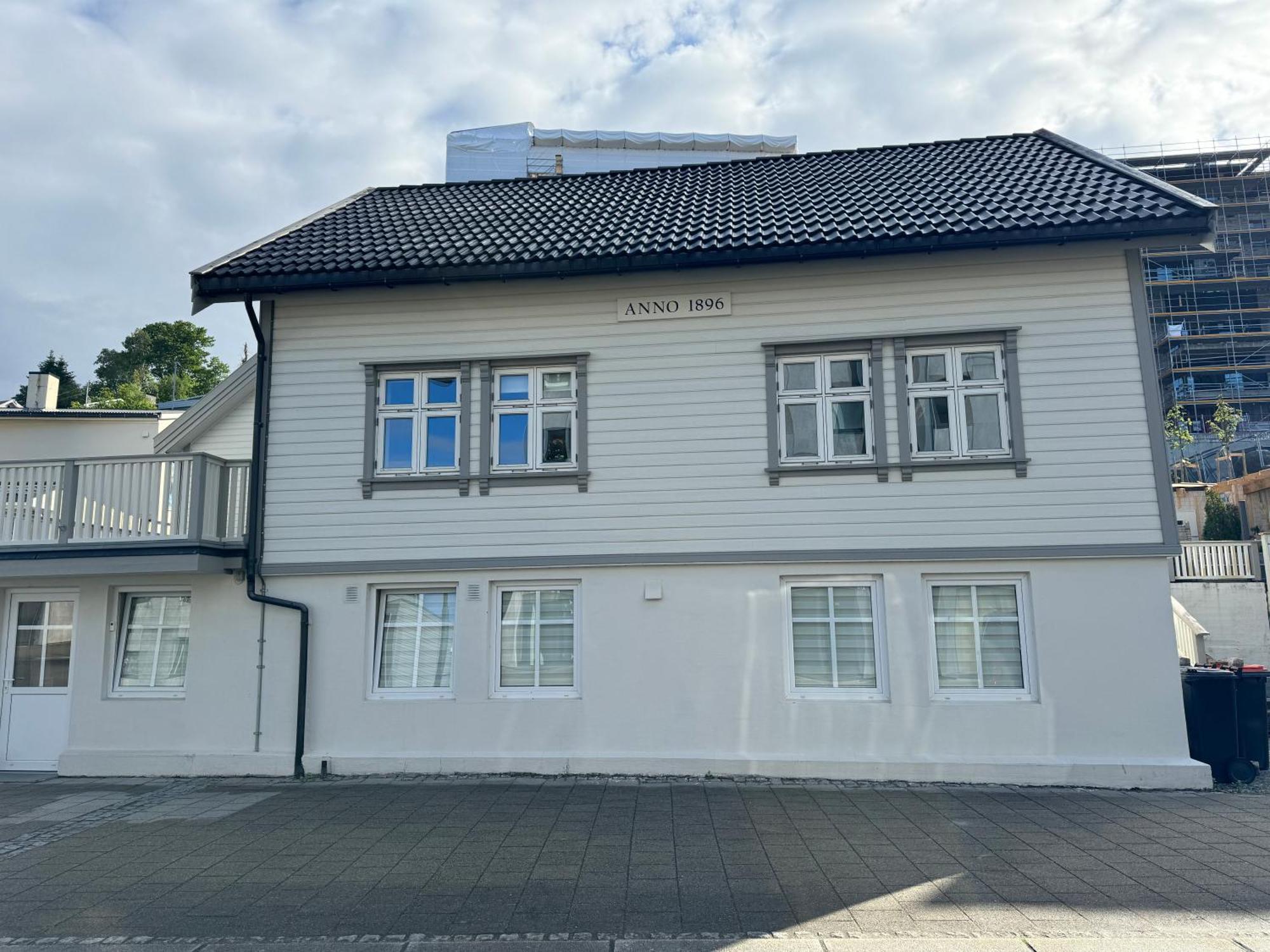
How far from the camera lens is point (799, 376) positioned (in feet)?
32.5

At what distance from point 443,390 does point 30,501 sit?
16.5ft

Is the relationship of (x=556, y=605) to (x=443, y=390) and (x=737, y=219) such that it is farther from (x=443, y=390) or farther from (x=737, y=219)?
(x=737, y=219)

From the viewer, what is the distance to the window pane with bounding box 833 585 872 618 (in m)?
9.44

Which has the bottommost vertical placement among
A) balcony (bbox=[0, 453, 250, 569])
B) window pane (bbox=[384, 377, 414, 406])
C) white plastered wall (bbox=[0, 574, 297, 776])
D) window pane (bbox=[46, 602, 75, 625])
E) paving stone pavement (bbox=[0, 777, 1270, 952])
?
paving stone pavement (bbox=[0, 777, 1270, 952])

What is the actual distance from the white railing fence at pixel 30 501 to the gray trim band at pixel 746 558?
8.86ft

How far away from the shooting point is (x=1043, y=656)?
353 inches

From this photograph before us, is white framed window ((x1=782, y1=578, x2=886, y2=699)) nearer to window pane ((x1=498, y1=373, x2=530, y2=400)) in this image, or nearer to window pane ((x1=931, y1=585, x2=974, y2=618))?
window pane ((x1=931, y1=585, x2=974, y2=618))

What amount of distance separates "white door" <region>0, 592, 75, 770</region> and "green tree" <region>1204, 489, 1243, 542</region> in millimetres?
24966

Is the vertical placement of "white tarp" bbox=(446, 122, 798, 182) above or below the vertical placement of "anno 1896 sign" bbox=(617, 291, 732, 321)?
above

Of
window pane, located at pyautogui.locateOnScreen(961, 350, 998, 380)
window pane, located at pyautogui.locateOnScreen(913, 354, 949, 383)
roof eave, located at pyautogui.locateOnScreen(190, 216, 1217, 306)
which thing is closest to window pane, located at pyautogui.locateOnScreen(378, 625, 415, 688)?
roof eave, located at pyautogui.locateOnScreen(190, 216, 1217, 306)

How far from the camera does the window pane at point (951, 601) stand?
367 inches

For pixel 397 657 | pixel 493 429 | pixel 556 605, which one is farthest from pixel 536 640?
pixel 493 429

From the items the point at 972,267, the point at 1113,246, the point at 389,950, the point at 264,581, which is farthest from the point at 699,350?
the point at 389,950

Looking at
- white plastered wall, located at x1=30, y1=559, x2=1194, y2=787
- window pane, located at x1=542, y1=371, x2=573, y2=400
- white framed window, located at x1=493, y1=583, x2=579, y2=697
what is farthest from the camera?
window pane, located at x1=542, y1=371, x2=573, y2=400
